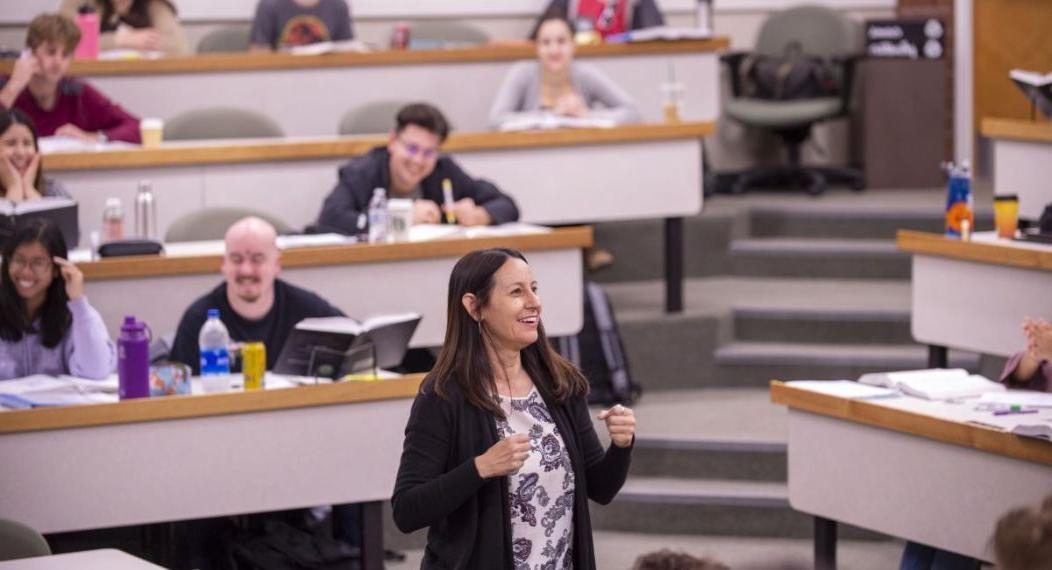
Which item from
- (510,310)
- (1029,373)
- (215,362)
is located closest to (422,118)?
(215,362)

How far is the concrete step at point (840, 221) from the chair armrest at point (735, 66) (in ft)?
A: 3.39

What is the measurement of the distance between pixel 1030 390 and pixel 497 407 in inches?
69.8

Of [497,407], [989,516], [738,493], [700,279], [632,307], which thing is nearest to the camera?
[497,407]

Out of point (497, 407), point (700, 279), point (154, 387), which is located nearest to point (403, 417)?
point (154, 387)

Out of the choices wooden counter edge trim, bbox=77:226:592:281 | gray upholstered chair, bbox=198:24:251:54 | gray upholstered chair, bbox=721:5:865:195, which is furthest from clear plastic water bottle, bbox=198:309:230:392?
gray upholstered chair, bbox=721:5:865:195

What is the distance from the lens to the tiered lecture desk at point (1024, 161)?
599cm

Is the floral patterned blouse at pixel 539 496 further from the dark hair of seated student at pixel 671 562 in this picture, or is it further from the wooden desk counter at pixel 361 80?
the wooden desk counter at pixel 361 80

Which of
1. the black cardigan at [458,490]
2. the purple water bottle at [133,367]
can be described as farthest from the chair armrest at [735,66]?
the black cardigan at [458,490]

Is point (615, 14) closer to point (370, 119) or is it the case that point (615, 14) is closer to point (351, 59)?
point (351, 59)

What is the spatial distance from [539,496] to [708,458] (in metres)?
2.59

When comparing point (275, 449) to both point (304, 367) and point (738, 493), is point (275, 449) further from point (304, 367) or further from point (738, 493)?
point (738, 493)

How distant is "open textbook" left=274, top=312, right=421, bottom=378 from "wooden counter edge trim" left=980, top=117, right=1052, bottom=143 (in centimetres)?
251

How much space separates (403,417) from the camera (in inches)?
180

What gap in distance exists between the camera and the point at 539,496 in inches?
131
